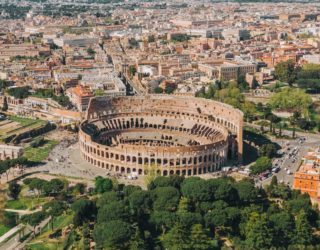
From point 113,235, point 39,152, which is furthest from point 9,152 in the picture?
point 113,235

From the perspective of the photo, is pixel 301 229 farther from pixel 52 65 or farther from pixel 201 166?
pixel 52 65

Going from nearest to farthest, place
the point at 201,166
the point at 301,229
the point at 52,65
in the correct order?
1. the point at 301,229
2. the point at 201,166
3. the point at 52,65

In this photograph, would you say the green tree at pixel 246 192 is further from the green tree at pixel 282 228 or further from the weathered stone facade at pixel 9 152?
the weathered stone facade at pixel 9 152

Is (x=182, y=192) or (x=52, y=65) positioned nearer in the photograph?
(x=182, y=192)

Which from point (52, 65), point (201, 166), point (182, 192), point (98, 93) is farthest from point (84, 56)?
point (182, 192)

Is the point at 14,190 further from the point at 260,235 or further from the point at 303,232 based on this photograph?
the point at 303,232

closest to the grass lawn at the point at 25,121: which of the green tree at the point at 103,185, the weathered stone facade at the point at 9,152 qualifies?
the weathered stone facade at the point at 9,152

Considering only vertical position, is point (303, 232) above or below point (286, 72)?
above
